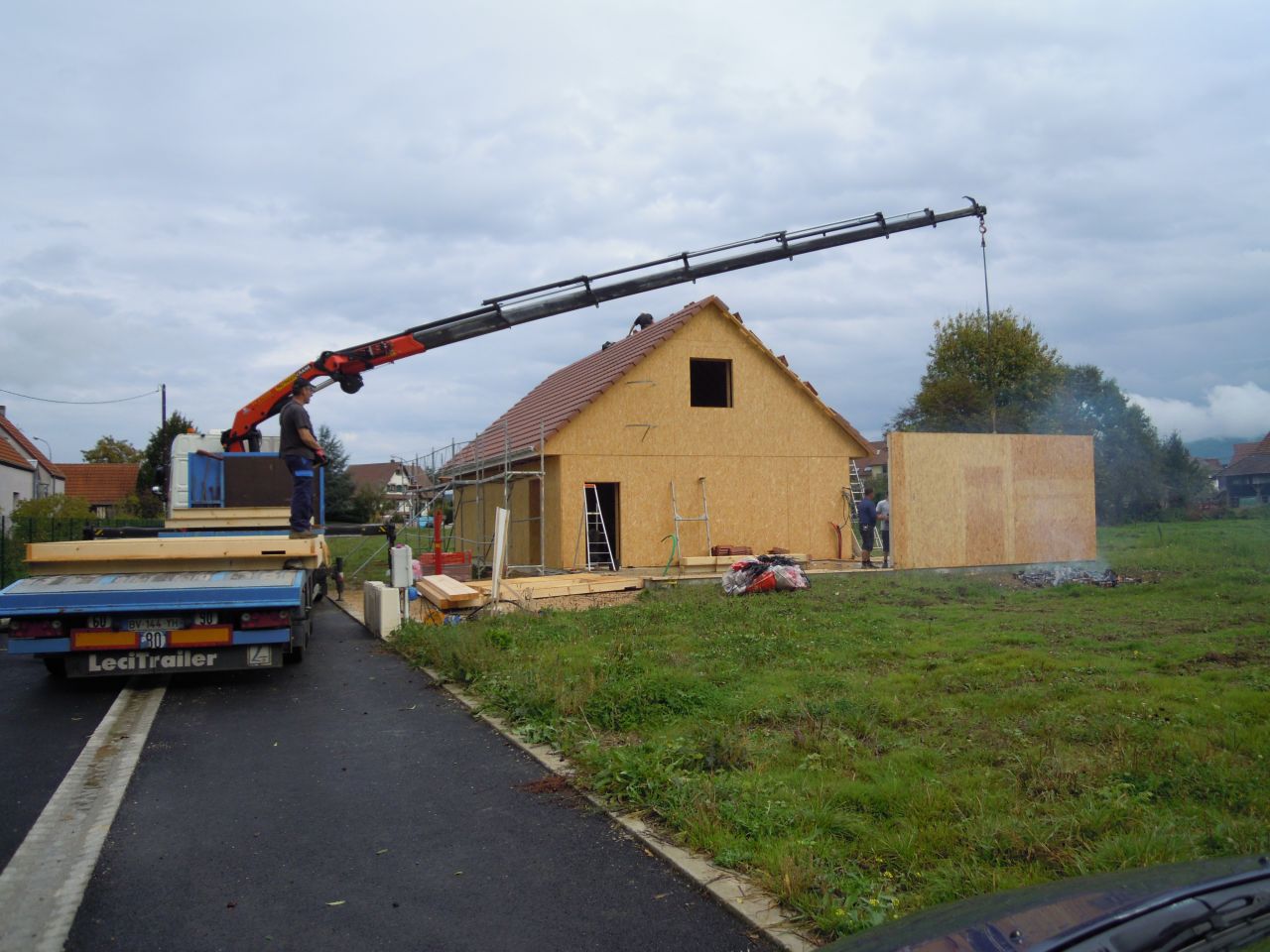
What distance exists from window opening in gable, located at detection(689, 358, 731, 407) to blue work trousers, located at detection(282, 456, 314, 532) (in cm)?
1369

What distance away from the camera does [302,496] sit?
9.87m

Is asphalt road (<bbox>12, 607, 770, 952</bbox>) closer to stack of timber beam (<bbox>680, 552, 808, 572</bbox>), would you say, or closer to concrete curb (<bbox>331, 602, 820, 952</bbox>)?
concrete curb (<bbox>331, 602, 820, 952</bbox>)

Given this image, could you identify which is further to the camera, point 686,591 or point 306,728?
point 686,591

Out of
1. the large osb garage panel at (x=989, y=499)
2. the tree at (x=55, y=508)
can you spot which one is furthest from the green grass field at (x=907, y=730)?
the tree at (x=55, y=508)

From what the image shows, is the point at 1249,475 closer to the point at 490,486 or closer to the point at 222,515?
the point at 490,486

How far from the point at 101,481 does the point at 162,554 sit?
167 feet

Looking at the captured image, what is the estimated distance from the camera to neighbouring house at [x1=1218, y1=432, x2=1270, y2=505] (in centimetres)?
2226

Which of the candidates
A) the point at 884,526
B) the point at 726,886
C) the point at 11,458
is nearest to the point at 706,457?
the point at 884,526

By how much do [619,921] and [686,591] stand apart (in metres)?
11.4

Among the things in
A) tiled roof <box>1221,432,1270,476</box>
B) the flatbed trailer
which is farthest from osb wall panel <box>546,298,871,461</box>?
the flatbed trailer

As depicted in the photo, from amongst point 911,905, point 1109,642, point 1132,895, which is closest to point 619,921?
point 911,905

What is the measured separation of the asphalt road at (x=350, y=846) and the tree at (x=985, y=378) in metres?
33.6

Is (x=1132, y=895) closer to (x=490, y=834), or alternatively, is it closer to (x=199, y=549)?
(x=490, y=834)

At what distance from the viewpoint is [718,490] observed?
20906 millimetres
